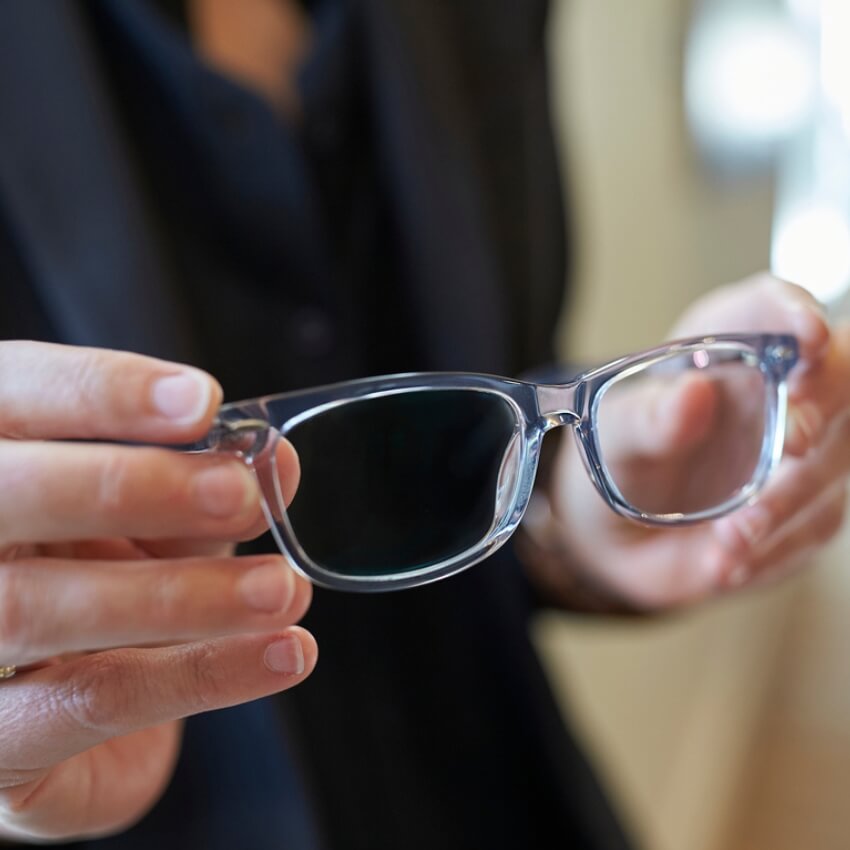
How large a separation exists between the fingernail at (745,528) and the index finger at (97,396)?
0.77 ft

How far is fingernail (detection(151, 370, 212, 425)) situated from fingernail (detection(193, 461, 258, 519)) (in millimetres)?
15

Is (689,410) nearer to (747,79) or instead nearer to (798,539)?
(798,539)

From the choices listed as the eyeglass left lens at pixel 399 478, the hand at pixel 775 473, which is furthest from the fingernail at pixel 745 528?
the eyeglass left lens at pixel 399 478

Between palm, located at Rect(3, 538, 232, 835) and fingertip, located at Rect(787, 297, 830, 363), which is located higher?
fingertip, located at Rect(787, 297, 830, 363)

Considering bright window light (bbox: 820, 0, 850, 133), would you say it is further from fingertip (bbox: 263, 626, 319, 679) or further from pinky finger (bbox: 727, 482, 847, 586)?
fingertip (bbox: 263, 626, 319, 679)

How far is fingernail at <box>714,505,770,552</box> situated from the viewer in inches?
14.1

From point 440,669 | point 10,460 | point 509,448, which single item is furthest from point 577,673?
point 10,460

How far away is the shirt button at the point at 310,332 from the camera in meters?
0.48

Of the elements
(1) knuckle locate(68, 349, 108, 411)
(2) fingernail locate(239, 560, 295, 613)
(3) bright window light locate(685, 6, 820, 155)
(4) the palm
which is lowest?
(3) bright window light locate(685, 6, 820, 155)

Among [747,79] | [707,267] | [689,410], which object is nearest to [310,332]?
[689,410]

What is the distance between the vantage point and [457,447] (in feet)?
1.12

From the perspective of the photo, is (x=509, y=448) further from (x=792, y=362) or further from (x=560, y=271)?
(x=560, y=271)

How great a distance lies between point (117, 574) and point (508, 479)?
13 centimetres

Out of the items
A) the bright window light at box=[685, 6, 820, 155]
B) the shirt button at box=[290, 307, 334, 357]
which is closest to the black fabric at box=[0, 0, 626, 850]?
the shirt button at box=[290, 307, 334, 357]
